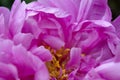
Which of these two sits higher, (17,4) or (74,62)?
(17,4)

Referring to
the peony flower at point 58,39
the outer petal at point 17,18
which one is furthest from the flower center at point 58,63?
the outer petal at point 17,18

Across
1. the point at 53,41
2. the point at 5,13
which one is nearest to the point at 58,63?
the point at 53,41

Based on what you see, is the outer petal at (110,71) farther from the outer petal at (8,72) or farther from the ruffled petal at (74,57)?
the outer petal at (8,72)

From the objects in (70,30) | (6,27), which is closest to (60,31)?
(70,30)

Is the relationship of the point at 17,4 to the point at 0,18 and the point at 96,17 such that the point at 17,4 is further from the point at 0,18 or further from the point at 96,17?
the point at 96,17

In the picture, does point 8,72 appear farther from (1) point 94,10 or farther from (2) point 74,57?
(1) point 94,10

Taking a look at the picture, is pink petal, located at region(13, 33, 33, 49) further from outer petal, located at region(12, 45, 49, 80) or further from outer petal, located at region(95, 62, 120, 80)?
outer petal, located at region(95, 62, 120, 80)
